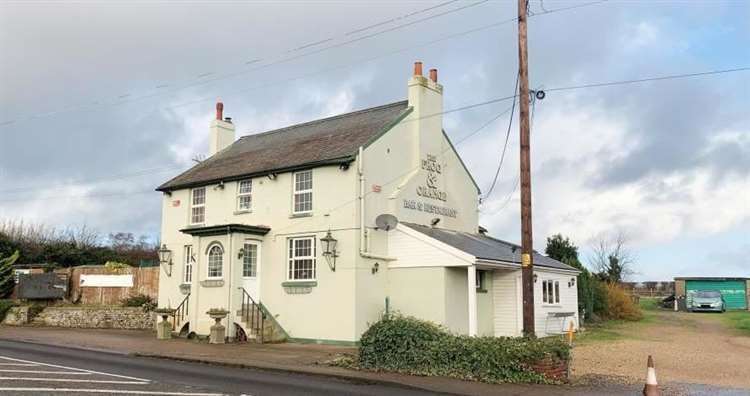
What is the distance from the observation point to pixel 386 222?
21.2m

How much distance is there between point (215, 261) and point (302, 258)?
10.5 feet

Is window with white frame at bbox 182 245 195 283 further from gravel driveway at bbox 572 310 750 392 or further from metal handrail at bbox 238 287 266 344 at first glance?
gravel driveway at bbox 572 310 750 392

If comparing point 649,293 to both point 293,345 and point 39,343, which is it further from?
point 39,343

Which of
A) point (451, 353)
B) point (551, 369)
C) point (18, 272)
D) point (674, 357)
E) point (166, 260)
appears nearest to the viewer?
point (551, 369)

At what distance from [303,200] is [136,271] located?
11937mm

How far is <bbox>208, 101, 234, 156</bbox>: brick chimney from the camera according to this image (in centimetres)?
2909

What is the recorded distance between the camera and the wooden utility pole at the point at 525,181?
14016 mm

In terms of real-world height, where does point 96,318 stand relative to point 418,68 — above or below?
below

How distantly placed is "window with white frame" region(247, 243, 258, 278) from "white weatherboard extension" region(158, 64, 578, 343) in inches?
1.5

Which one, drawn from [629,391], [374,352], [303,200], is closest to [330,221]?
[303,200]

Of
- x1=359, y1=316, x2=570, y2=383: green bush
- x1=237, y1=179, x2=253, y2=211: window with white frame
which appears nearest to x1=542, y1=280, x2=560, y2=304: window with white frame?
x1=359, y1=316, x2=570, y2=383: green bush

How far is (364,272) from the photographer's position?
68.2ft

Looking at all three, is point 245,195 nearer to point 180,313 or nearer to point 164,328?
point 180,313

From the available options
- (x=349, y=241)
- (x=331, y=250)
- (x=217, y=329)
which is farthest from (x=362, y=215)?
(x=217, y=329)
